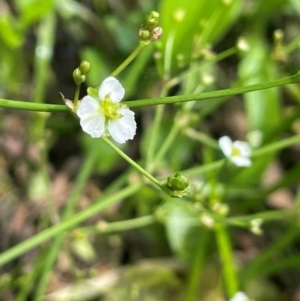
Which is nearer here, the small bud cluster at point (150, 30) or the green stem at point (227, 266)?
the small bud cluster at point (150, 30)

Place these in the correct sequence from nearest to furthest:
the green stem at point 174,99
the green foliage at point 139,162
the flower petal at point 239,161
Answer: the green stem at point 174,99 → the flower petal at point 239,161 → the green foliage at point 139,162

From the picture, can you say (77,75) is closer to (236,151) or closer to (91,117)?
(91,117)

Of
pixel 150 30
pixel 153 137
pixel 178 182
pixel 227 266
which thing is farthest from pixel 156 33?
pixel 227 266

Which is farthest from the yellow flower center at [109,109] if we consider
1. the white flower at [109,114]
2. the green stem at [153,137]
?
the green stem at [153,137]

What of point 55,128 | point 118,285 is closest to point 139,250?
point 118,285

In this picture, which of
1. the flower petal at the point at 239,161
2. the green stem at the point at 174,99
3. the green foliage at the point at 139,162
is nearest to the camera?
the green stem at the point at 174,99

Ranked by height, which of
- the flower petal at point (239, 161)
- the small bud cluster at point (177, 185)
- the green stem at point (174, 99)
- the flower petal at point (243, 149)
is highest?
the flower petal at point (243, 149)

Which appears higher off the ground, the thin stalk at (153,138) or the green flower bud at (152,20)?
the thin stalk at (153,138)

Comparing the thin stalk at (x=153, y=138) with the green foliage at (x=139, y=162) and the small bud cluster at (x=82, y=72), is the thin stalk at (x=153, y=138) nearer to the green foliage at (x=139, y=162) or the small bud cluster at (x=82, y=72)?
the green foliage at (x=139, y=162)
